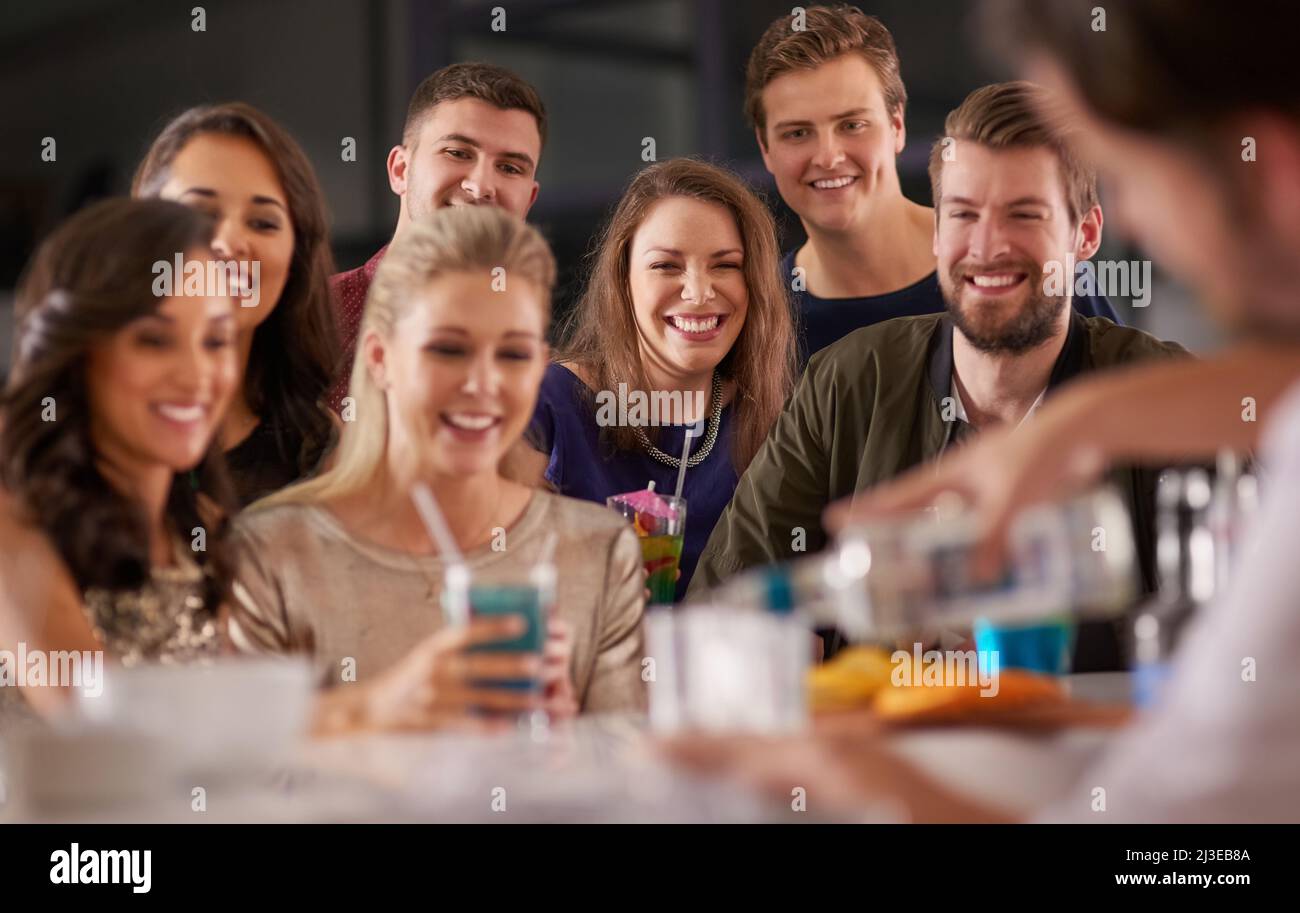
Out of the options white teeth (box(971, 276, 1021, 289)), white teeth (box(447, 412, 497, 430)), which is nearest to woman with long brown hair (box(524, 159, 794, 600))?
white teeth (box(971, 276, 1021, 289))

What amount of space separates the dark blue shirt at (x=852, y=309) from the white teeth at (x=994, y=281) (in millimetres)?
548

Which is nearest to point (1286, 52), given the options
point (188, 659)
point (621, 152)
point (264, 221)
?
point (188, 659)

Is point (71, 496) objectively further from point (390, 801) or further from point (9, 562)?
point (390, 801)

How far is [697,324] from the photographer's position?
341 cm

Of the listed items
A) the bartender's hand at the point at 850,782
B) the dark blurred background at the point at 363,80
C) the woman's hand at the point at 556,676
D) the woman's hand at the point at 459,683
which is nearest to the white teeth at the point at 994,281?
the woman's hand at the point at 556,676

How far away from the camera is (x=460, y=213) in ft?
7.92

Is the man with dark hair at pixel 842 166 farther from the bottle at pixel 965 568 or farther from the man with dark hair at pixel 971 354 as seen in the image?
the bottle at pixel 965 568

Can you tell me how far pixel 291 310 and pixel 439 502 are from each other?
2.93ft

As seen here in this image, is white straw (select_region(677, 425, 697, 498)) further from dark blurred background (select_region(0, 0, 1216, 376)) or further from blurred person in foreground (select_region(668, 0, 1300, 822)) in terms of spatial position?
dark blurred background (select_region(0, 0, 1216, 376))

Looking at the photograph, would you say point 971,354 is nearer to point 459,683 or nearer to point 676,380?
point 676,380

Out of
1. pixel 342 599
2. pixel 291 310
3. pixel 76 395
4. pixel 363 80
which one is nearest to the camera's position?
pixel 76 395

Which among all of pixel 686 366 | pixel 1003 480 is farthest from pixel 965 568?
pixel 686 366

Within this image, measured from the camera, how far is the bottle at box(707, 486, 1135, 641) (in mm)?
1292
